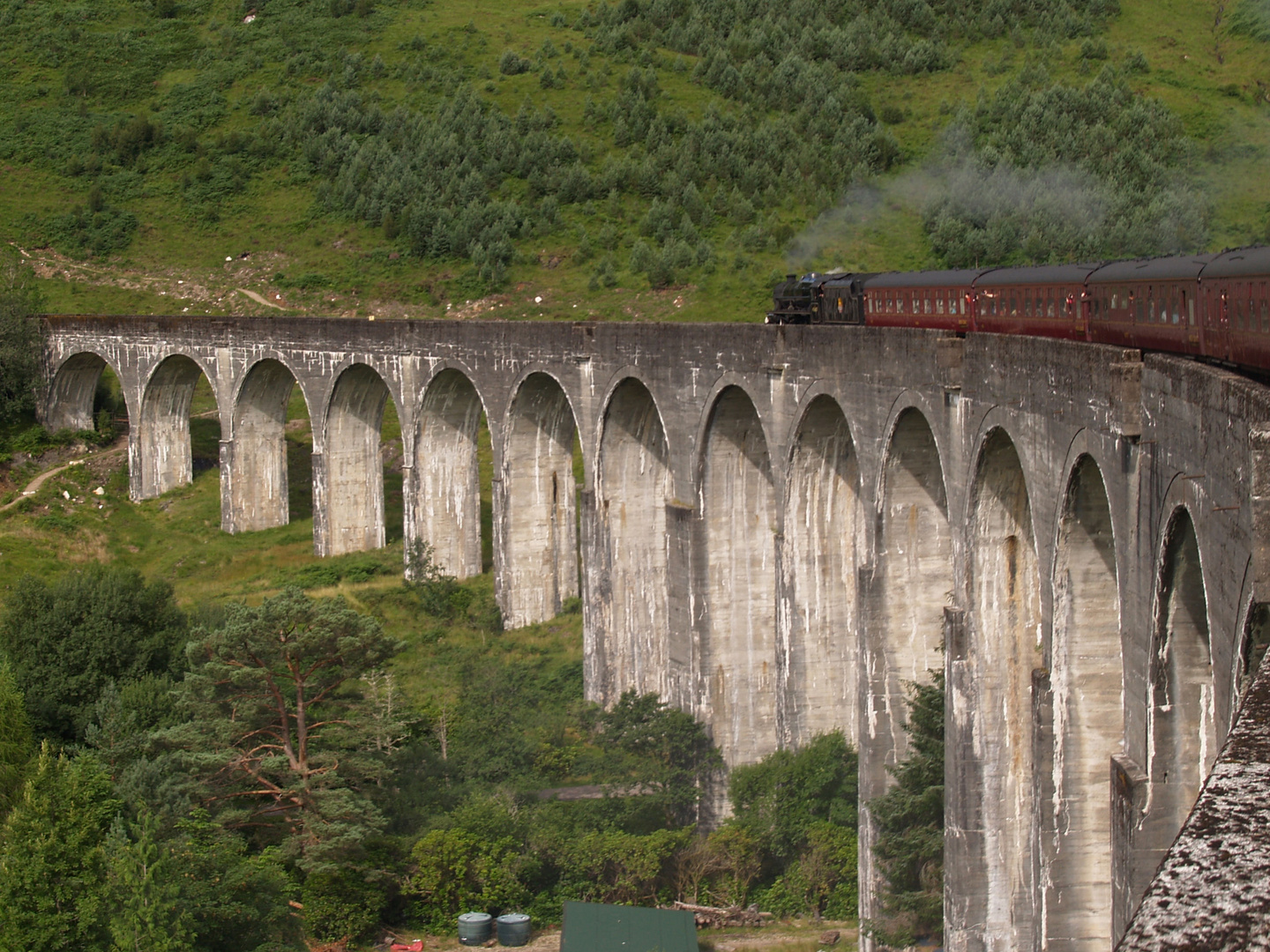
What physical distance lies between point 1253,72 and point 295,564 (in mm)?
54816

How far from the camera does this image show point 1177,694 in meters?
12.3

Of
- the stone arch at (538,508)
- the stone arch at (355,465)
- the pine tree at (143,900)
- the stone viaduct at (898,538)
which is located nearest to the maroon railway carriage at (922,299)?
the stone viaduct at (898,538)

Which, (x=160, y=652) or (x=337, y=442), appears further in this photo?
(x=337, y=442)

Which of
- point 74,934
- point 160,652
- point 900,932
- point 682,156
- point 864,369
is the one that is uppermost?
point 682,156

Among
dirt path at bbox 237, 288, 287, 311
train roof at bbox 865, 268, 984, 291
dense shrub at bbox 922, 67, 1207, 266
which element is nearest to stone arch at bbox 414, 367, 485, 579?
train roof at bbox 865, 268, 984, 291

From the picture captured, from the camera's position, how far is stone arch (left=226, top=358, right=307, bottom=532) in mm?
45469

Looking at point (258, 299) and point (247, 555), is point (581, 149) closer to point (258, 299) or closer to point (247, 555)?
point (258, 299)

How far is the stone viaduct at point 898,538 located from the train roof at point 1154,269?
57.0 inches

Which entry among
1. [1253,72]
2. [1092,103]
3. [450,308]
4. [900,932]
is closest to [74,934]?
[900,932]

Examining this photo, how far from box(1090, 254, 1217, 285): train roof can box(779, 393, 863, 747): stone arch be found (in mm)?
6986

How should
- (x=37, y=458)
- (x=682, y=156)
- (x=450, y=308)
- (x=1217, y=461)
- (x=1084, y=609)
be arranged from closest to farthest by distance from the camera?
(x=1217, y=461), (x=1084, y=609), (x=37, y=458), (x=450, y=308), (x=682, y=156)

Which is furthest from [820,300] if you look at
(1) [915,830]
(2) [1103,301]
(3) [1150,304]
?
(3) [1150,304]

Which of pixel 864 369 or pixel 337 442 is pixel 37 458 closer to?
pixel 337 442

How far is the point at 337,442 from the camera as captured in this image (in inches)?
1677
